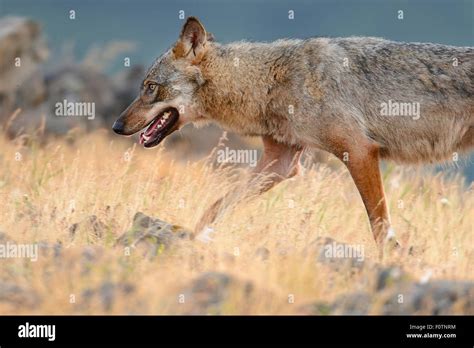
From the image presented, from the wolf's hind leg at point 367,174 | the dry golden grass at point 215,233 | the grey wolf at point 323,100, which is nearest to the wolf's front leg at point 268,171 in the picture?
the grey wolf at point 323,100

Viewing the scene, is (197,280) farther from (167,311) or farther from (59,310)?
(59,310)

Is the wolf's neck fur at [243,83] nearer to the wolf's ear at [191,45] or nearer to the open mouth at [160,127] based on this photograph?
the wolf's ear at [191,45]

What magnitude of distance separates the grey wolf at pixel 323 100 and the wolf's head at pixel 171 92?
0.01 meters

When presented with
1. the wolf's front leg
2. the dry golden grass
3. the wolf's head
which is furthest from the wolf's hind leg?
the wolf's head

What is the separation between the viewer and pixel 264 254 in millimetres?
7805

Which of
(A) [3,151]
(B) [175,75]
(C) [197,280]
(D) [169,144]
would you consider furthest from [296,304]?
(D) [169,144]

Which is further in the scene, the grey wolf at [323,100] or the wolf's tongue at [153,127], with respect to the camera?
the wolf's tongue at [153,127]

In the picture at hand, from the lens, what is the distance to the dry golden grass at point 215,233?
21.2 ft

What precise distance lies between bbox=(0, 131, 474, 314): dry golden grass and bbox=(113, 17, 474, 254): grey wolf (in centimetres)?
65

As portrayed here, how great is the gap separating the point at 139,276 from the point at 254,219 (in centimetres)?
286

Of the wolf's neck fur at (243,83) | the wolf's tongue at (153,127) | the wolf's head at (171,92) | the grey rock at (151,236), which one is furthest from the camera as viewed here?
the wolf's tongue at (153,127)

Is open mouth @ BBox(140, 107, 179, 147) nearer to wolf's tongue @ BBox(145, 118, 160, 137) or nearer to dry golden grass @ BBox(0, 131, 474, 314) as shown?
wolf's tongue @ BBox(145, 118, 160, 137)

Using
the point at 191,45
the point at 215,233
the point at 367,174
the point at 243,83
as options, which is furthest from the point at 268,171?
the point at 191,45

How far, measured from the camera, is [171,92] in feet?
31.3
